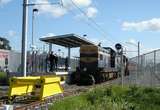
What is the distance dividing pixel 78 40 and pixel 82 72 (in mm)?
3075

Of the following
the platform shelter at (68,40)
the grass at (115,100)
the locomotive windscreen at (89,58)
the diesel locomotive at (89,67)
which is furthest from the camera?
the locomotive windscreen at (89,58)

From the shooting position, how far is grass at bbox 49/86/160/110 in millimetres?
15586

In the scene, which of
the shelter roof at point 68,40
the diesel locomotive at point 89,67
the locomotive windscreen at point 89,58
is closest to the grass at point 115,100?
the shelter roof at point 68,40

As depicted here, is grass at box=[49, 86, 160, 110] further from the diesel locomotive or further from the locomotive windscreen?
the locomotive windscreen

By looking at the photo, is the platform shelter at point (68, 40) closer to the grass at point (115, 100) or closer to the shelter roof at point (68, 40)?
the shelter roof at point (68, 40)

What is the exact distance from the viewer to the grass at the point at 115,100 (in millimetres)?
15586

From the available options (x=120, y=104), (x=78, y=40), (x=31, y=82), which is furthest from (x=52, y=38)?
(x=120, y=104)

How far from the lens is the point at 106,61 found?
154 feet

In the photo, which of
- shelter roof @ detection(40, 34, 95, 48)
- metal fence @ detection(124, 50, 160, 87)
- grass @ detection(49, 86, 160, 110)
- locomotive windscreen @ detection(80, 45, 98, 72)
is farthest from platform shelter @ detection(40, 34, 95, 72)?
grass @ detection(49, 86, 160, 110)

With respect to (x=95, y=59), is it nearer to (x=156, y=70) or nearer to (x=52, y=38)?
(x=52, y=38)

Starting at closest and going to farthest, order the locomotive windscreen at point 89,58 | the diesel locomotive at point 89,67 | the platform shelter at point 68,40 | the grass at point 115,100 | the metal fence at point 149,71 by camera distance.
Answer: the grass at point 115,100 < the metal fence at point 149,71 < the platform shelter at point 68,40 < the diesel locomotive at point 89,67 < the locomotive windscreen at point 89,58

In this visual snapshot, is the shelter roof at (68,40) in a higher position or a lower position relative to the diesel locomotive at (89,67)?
higher

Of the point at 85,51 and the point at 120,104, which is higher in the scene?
the point at 85,51

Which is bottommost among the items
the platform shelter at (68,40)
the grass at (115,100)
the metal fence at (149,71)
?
the grass at (115,100)
